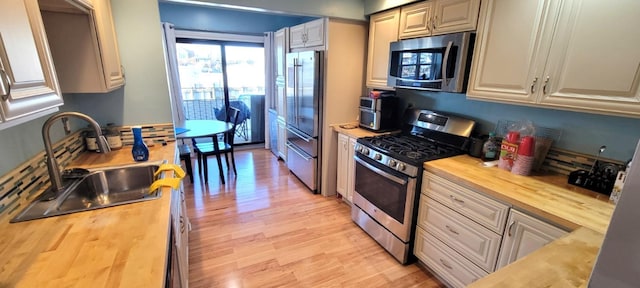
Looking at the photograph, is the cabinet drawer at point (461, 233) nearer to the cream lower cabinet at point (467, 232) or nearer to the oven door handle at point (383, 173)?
the cream lower cabinet at point (467, 232)

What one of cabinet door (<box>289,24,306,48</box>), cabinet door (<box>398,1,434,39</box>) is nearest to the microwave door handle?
cabinet door (<box>398,1,434,39</box>)

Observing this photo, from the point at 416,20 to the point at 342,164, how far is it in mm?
1574

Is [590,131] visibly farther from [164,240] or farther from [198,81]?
[198,81]

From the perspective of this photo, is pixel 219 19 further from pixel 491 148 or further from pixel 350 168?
pixel 491 148

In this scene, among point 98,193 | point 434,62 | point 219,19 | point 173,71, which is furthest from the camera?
point 219,19

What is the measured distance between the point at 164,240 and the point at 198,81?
4210 mm

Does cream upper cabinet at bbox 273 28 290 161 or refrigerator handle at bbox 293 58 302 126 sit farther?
cream upper cabinet at bbox 273 28 290 161

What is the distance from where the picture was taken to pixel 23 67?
2.74ft

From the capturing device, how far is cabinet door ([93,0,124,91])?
160 centimetres

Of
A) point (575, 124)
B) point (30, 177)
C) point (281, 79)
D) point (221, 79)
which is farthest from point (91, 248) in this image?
point (221, 79)

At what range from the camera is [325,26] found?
2863mm

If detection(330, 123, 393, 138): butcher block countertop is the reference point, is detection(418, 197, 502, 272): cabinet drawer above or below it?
below

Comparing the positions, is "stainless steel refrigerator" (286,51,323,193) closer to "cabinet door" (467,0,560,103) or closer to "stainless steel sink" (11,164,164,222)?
"cabinet door" (467,0,560,103)

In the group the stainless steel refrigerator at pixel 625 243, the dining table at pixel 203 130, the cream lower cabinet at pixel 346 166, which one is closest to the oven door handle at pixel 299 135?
the cream lower cabinet at pixel 346 166
